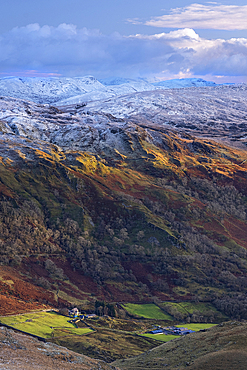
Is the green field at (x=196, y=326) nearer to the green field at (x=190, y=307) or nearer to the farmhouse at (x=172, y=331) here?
the farmhouse at (x=172, y=331)

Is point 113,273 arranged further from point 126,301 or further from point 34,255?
point 34,255

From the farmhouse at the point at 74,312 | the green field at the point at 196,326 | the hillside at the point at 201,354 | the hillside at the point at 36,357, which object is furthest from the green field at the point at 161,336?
the hillside at the point at 36,357

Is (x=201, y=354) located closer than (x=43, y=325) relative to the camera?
Yes

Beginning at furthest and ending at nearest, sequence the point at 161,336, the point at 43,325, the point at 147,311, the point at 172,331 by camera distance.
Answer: the point at 147,311 → the point at 172,331 → the point at 161,336 → the point at 43,325

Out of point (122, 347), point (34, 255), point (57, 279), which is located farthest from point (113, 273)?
point (122, 347)

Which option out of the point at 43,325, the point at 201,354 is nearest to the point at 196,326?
the point at 43,325

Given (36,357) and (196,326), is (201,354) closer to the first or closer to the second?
(36,357)

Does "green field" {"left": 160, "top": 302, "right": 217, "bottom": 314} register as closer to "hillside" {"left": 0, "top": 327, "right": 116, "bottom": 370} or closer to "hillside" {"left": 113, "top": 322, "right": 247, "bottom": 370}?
"hillside" {"left": 113, "top": 322, "right": 247, "bottom": 370}
